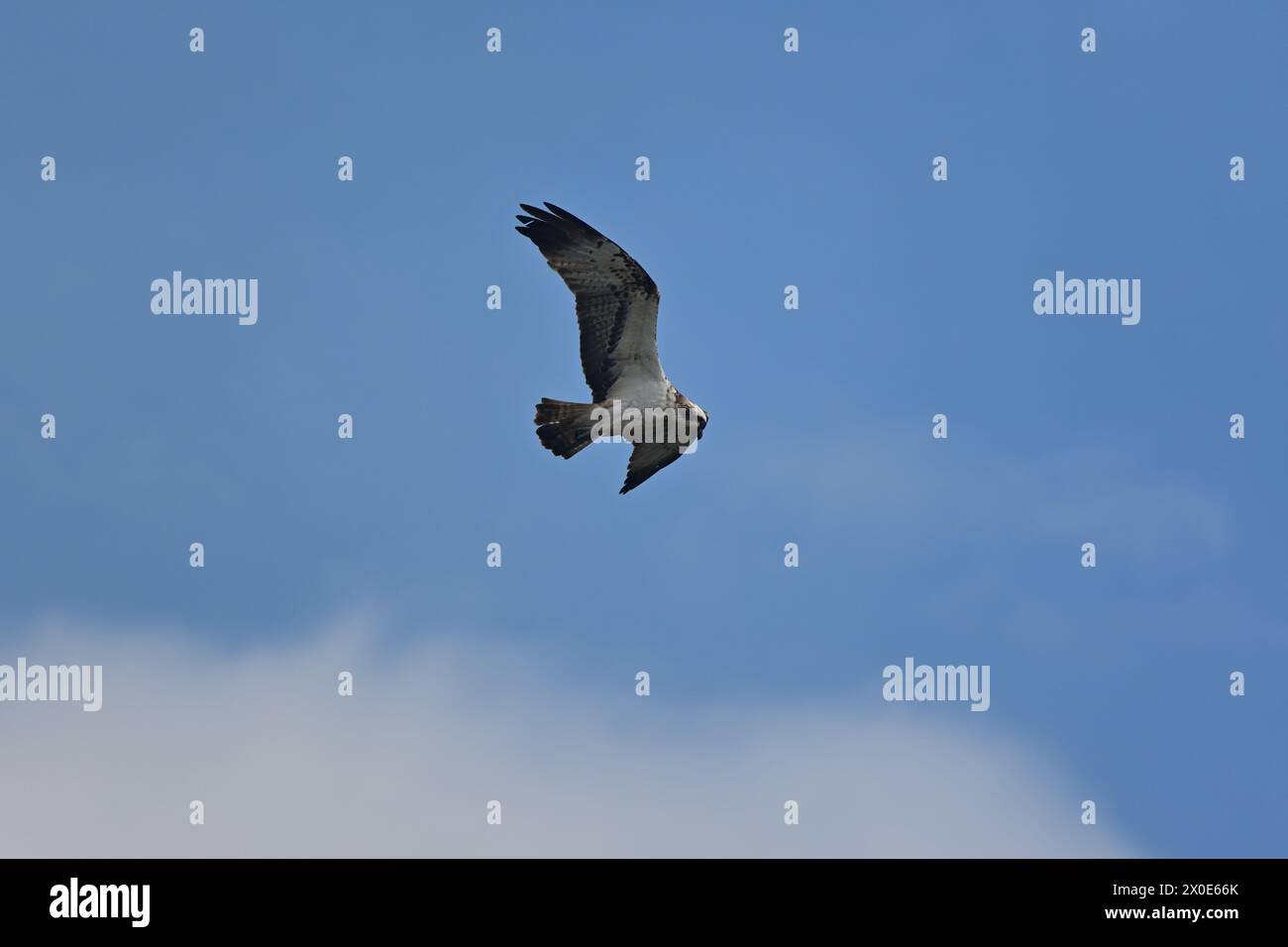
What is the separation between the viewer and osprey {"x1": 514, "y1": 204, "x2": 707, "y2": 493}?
63.0 ft

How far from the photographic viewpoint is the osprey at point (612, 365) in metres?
19.2

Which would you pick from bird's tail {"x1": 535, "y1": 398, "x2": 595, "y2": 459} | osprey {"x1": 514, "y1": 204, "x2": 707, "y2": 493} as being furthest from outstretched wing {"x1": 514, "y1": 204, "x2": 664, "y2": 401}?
bird's tail {"x1": 535, "y1": 398, "x2": 595, "y2": 459}

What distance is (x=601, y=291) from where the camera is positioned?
63.7 ft

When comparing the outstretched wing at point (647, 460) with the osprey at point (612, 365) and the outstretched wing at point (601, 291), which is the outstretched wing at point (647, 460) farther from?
the outstretched wing at point (601, 291)

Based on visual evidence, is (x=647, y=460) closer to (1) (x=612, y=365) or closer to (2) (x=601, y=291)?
(1) (x=612, y=365)

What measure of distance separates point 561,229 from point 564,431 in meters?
2.36

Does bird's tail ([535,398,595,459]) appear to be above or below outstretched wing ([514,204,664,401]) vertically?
below

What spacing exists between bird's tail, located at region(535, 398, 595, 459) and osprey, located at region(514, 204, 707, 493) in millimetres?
12

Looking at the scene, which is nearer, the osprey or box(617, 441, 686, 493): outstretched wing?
the osprey

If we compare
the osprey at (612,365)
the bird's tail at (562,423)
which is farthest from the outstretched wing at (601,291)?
the bird's tail at (562,423)

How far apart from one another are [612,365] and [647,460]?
1219 mm

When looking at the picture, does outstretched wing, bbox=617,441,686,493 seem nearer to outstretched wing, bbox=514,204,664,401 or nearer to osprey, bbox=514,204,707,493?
osprey, bbox=514,204,707,493

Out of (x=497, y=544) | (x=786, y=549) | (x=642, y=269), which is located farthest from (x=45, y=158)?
(x=786, y=549)
